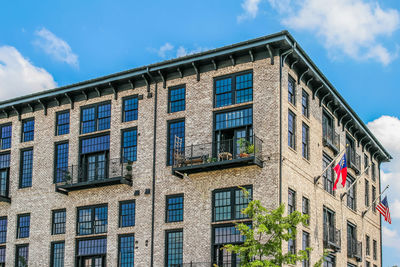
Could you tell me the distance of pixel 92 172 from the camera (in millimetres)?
44938

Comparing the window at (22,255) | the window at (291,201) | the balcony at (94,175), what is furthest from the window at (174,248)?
the window at (22,255)

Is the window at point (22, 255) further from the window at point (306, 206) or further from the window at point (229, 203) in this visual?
the window at point (306, 206)

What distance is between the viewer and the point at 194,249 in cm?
3956

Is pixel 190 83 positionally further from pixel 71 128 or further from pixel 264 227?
pixel 264 227

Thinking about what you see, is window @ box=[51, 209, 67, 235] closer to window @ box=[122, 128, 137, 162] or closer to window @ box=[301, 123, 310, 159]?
window @ box=[122, 128, 137, 162]

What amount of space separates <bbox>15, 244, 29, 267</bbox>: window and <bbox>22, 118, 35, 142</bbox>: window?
23.9ft

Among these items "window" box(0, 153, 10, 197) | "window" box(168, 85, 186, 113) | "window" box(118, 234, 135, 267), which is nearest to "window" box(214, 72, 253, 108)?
"window" box(168, 85, 186, 113)

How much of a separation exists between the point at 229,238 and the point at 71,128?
14.1 meters

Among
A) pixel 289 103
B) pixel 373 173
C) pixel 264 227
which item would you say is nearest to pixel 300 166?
pixel 289 103

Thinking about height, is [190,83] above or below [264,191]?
above

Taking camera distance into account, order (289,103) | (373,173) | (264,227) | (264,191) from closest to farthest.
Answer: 1. (264,227)
2. (264,191)
3. (289,103)
4. (373,173)

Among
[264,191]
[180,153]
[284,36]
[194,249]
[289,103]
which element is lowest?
[194,249]

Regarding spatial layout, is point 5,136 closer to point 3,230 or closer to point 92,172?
point 3,230

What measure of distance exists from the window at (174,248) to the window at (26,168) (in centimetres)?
1190
